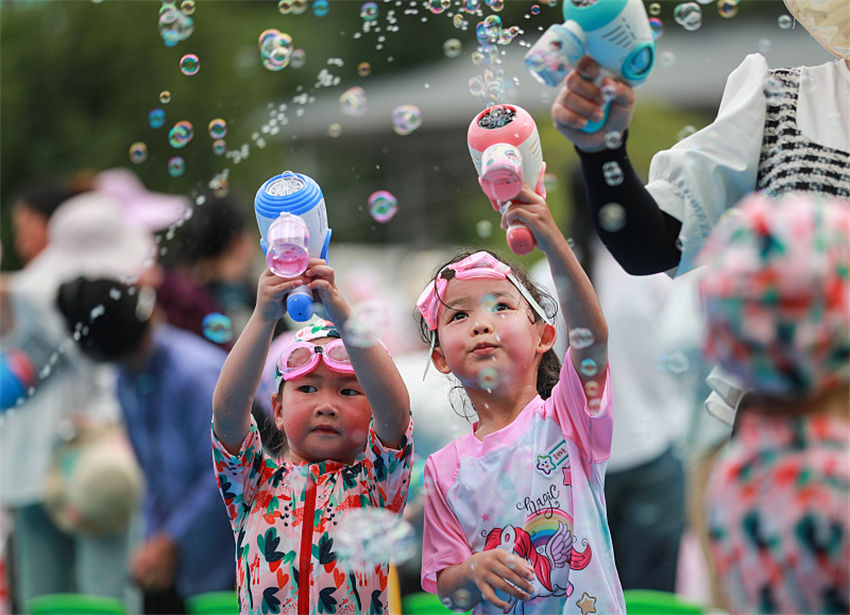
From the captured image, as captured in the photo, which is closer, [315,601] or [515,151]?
[515,151]

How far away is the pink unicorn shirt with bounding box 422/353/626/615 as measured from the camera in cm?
185

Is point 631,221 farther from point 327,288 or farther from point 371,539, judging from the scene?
point 371,539

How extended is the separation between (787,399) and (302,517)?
984 mm

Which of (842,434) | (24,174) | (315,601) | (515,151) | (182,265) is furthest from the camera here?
(24,174)

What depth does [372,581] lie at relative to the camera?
6.34 ft

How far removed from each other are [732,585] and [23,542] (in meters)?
3.68

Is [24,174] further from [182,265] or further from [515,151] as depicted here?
[515,151]

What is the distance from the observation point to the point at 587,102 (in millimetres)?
1638

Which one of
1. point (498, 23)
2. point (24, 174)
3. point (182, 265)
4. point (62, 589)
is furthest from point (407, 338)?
point (24, 174)

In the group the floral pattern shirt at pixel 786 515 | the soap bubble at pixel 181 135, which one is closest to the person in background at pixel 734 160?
the floral pattern shirt at pixel 786 515

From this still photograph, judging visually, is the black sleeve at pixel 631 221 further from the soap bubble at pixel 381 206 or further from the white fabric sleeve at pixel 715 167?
the soap bubble at pixel 381 206

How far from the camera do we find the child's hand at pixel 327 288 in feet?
5.95

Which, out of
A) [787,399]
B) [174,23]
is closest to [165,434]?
[174,23]

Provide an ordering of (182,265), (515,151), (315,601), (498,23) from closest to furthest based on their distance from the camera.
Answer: (515,151)
(315,601)
(498,23)
(182,265)
